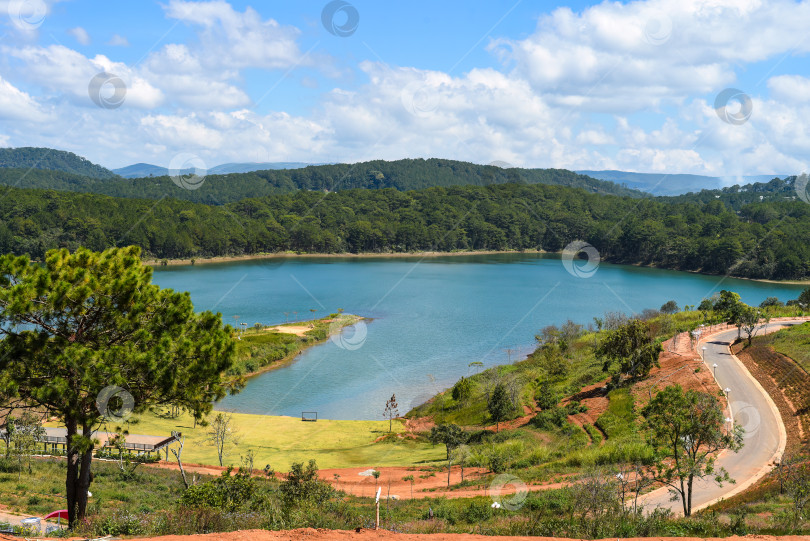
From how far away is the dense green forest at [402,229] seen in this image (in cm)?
12125

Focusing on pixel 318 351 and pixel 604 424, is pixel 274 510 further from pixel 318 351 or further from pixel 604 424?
pixel 318 351

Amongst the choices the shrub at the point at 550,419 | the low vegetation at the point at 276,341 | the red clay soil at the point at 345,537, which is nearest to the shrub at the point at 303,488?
the red clay soil at the point at 345,537

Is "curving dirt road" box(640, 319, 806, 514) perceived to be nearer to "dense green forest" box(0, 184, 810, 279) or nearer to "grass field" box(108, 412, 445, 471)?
"grass field" box(108, 412, 445, 471)

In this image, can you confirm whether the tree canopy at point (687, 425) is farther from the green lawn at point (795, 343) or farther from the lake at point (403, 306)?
the lake at point (403, 306)

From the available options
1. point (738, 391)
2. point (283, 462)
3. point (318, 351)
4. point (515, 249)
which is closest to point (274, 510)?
point (283, 462)

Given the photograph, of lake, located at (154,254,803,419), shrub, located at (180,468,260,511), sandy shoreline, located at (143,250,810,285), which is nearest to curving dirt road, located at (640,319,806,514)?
shrub, located at (180,468,260,511)

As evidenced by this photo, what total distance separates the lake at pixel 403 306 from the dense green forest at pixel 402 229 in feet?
31.1

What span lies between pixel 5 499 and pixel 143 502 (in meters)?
3.64

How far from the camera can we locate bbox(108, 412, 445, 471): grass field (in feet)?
93.8

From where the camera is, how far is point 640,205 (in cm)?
19288

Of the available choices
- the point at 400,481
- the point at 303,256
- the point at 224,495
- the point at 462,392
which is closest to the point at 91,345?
the point at 224,495

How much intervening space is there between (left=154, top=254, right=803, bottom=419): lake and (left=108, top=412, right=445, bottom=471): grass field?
13.8ft

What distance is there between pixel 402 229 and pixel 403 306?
9327 cm

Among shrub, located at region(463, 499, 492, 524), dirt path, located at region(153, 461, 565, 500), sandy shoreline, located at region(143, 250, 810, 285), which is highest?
sandy shoreline, located at region(143, 250, 810, 285)
